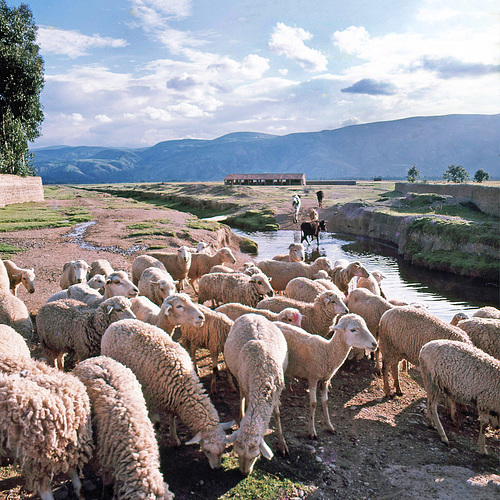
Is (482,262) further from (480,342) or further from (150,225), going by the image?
(150,225)

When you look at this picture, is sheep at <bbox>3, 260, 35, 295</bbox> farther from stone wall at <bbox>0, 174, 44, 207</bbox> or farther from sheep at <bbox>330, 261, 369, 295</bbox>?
stone wall at <bbox>0, 174, 44, 207</bbox>

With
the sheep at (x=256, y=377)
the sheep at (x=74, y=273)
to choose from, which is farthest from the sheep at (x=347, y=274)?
the sheep at (x=74, y=273)

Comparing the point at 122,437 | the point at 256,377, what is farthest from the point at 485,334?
the point at 122,437

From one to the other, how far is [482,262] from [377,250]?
8.02 m

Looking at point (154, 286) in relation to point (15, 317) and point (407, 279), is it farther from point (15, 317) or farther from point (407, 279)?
point (407, 279)

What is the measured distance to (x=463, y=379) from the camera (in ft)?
19.7

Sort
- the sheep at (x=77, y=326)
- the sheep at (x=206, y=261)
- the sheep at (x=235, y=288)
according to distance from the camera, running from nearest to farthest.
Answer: the sheep at (x=77, y=326) → the sheep at (x=235, y=288) → the sheep at (x=206, y=261)

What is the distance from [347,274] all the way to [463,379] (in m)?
5.56

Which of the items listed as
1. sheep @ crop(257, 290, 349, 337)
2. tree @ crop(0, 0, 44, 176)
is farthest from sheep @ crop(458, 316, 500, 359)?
tree @ crop(0, 0, 44, 176)

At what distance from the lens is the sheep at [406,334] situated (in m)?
7.19

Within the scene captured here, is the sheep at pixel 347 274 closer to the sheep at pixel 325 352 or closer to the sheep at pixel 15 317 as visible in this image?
the sheep at pixel 325 352

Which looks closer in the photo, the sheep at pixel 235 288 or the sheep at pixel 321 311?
the sheep at pixel 321 311

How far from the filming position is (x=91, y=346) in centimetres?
668

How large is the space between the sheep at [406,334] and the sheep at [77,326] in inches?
193
